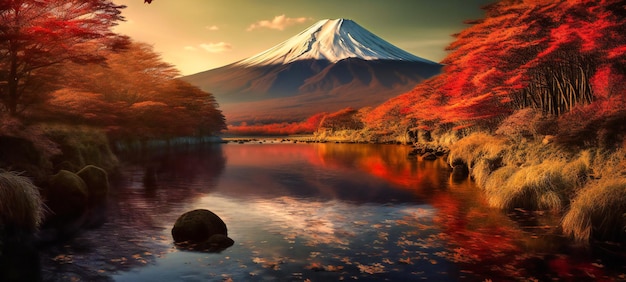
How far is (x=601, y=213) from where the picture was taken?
11.1 metres

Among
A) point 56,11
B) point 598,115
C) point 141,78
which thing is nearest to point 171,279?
point 56,11

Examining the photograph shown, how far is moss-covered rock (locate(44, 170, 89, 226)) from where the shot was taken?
50.9 ft

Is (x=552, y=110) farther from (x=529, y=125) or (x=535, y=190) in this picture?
(x=535, y=190)

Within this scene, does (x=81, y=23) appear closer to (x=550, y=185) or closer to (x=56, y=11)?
A: (x=56, y=11)

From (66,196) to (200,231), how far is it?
290 inches

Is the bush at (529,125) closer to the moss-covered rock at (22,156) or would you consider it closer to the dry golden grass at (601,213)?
the dry golden grass at (601,213)

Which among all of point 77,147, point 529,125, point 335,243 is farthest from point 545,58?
point 77,147

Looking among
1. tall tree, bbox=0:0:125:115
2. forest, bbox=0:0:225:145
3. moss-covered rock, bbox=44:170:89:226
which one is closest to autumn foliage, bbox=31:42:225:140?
forest, bbox=0:0:225:145

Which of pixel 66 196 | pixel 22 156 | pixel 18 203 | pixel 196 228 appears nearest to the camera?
pixel 18 203

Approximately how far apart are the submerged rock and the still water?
414 millimetres

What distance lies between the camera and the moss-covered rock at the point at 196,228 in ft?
37.7

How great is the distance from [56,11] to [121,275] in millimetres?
15083

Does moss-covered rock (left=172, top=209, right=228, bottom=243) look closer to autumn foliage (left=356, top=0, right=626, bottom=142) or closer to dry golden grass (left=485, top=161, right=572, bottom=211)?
dry golden grass (left=485, top=161, right=572, bottom=211)

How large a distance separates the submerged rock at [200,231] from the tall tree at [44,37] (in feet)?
36.9
